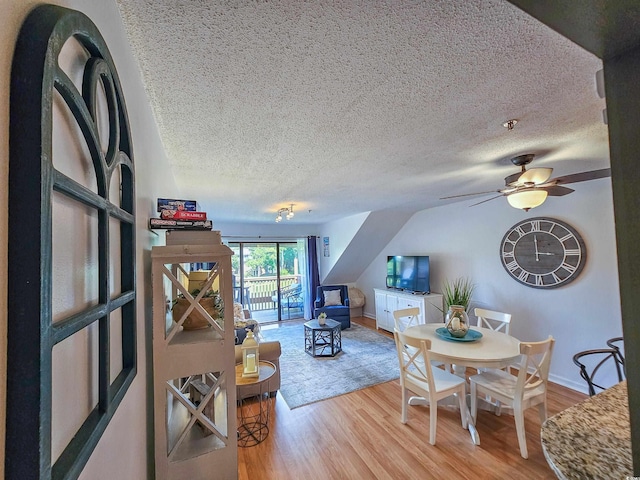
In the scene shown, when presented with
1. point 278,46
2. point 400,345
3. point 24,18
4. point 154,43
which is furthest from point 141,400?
point 400,345

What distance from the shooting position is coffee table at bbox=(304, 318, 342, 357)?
4016mm

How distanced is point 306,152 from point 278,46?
96cm

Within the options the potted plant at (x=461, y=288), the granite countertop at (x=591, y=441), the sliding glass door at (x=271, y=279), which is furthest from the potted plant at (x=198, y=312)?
the sliding glass door at (x=271, y=279)

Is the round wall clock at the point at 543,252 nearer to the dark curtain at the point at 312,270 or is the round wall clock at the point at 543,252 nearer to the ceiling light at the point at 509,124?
the ceiling light at the point at 509,124

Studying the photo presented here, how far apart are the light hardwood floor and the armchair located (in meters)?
2.54

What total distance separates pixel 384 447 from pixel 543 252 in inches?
110

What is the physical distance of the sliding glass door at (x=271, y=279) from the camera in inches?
238

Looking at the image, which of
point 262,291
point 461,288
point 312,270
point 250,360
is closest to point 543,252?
point 461,288

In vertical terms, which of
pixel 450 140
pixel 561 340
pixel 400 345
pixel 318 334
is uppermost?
pixel 450 140

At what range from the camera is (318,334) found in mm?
4551

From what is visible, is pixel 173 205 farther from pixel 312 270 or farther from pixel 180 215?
pixel 312 270

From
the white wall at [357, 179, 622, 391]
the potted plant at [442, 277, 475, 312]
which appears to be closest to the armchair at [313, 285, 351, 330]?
the white wall at [357, 179, 622, 391]

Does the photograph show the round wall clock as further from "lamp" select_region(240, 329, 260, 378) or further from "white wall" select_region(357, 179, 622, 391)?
"lamp" select_region(240, 329, 260, 378)

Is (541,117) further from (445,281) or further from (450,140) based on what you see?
(445,281)
